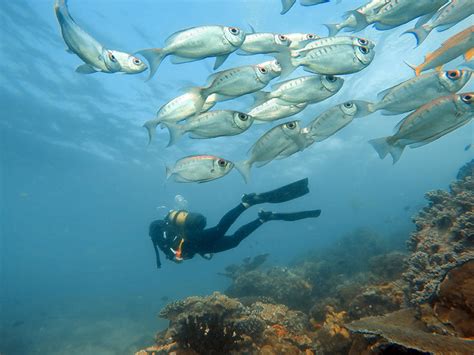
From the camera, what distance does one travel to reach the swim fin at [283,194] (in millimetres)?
8008

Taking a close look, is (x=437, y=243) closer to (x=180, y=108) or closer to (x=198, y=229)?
(x=198, y=229)

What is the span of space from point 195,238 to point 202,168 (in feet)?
12.2

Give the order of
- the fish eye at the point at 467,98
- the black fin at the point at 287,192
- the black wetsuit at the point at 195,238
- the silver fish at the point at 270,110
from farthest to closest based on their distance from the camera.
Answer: the black fin at the point at 287,192 → the black wetsuit at the point at 195,238 → the silver fish at the point at 270,110 → the fish eye at the point at 467,98

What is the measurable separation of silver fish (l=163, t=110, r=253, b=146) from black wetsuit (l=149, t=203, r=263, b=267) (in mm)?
3940

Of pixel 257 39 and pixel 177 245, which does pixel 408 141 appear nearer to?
pixel 257 39

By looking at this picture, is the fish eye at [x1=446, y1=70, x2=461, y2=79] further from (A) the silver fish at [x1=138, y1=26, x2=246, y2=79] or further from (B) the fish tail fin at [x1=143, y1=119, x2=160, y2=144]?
(B) the fish tail fin at [x1=143, y1=119, x2=160, y2=144]

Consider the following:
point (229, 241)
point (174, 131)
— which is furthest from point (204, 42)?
point (229, 241)

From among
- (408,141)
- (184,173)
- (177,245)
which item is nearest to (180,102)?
(184,173)

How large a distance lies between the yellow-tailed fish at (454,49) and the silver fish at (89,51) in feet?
13.0

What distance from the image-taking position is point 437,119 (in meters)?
3.33

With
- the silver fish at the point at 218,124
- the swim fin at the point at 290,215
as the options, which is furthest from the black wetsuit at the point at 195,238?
the silver fish at the point at 218,124

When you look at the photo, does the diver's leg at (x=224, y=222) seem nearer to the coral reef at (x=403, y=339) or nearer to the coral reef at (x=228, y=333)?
the coral reef at (x=228, y=333)

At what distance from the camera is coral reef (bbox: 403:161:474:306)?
14.7ft

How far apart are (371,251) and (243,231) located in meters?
15.3
